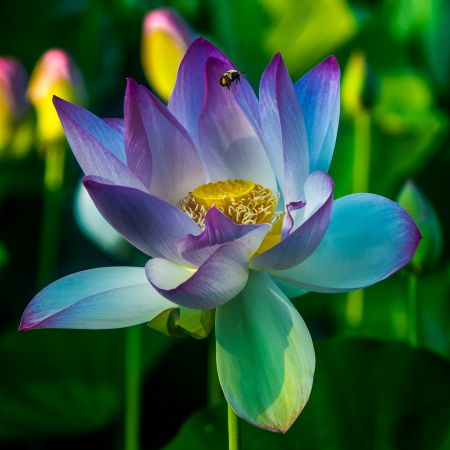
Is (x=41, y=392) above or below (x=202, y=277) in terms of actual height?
below

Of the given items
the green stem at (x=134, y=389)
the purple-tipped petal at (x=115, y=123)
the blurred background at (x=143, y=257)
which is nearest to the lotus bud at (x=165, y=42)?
the blurred background at (x=143, y=257)

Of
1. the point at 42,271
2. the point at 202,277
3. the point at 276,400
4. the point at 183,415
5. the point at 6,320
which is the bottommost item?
the point at 183,415

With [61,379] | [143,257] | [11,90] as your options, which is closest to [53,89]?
[11,90]

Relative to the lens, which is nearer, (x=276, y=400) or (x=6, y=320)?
(x=276, y=400)

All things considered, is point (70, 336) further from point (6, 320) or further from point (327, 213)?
point (327, 213)

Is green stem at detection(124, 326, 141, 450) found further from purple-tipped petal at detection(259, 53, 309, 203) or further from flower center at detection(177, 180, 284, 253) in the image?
purple-tipped petal at detection(259, 53, 309, 203)

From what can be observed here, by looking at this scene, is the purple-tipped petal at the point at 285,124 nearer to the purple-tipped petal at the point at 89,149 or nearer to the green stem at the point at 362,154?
the purple-tipped petal at the point at 89,149

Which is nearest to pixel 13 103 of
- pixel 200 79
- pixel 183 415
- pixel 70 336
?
pixel 70 336
